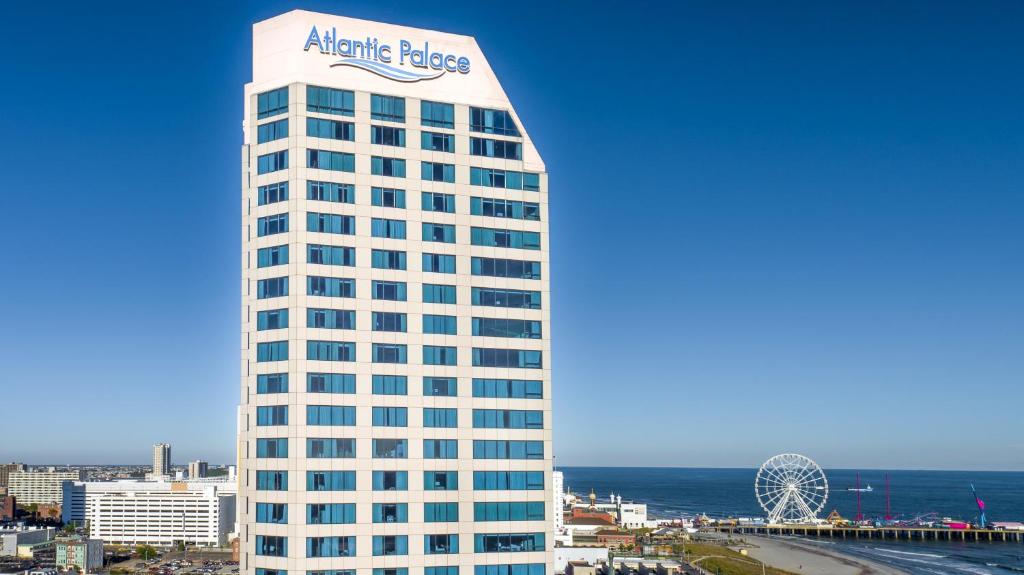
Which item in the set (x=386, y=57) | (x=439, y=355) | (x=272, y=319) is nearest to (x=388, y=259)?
(x=439, y=355)

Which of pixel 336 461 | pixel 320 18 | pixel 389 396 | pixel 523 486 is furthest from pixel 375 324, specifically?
pixel 320 18

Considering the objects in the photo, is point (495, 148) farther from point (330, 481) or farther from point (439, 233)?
point (330, 481)

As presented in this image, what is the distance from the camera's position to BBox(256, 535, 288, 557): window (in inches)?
2657

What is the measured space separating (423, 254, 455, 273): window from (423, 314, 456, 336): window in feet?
10.8

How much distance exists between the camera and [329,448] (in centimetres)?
6806

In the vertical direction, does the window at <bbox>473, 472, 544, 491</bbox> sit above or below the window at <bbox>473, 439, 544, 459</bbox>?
below

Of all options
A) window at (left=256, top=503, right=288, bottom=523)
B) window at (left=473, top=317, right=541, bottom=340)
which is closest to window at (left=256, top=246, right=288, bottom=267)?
window at (left=473, top=317, right=541, bottom=340)

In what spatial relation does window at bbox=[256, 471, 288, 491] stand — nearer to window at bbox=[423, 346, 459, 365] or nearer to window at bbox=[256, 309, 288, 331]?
window at bbox=[256, 309, 288, 331]

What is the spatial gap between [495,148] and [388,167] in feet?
28.2

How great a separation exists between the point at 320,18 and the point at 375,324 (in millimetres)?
22003

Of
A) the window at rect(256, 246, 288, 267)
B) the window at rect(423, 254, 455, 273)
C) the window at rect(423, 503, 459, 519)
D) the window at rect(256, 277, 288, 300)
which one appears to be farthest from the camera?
the window at rect(423, 254, 455, 273)

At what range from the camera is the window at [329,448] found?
222 feet

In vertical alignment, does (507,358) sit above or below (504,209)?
below

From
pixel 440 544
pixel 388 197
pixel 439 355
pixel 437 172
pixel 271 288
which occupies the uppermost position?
pixel 437 172
